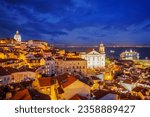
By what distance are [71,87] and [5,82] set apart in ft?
5.18

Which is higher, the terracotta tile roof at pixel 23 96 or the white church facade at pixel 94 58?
the white church facade at pixel 94 58

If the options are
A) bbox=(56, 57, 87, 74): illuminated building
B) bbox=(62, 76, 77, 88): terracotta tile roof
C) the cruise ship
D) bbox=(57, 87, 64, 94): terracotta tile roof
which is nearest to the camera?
bbox=(57, 87, 64, 94): terracotta tile roof

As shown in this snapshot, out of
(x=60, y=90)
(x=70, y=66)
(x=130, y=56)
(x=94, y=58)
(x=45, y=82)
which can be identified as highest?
(x=130, y=56)

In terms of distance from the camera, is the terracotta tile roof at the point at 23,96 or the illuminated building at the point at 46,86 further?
the illuminated building at the point at 46,86

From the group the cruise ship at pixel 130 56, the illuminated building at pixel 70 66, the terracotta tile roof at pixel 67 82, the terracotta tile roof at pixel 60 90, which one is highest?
the cruise ship at pixel 130 56

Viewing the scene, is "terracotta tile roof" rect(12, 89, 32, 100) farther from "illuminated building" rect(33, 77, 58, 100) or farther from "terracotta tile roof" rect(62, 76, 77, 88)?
"terracotta tile roof" rect(62, 76, 77, 88)

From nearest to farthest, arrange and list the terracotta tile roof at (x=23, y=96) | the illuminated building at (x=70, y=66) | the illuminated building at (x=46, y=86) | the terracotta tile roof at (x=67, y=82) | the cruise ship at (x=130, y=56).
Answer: the terracotta tile roof at (x=23, y=96), the illuminated building at (x=46, y=86), the terracotta tile roof at (x=67, y=82), the illuminated building at (x=70, y=66), the cruise ship at (x=130, y=56)

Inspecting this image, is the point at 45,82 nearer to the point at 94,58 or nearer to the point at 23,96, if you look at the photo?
the point at 23,96

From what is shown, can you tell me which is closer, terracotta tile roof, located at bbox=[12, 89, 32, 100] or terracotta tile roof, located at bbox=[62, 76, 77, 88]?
terracotta tile roof, located at bbox=[12, 89, 32, 100]

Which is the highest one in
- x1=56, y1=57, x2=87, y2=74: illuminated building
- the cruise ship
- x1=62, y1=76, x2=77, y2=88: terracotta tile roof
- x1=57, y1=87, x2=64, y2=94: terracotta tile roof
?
the cruise ship

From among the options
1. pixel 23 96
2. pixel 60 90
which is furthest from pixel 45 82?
pixel 23 96

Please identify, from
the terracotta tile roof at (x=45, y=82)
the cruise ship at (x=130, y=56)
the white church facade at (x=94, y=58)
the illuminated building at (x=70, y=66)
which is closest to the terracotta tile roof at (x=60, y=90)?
the terracotta tile roof at (x=45, y=82)

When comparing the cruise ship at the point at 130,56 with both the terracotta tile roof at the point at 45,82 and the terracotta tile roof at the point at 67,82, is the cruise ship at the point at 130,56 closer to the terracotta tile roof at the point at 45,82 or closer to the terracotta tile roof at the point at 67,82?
the terracotta tile roof at the point at 67,82

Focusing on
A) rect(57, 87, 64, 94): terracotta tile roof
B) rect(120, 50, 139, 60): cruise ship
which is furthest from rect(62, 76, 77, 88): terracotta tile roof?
rect(120, 50, 139, 60): cruise ship
